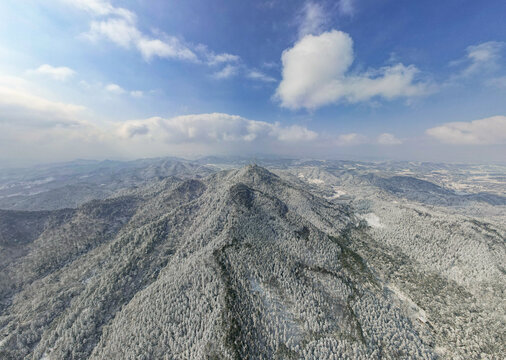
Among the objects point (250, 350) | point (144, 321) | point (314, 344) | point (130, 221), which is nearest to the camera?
point (250, 350)

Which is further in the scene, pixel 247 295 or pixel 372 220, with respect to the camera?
pixel 372 220

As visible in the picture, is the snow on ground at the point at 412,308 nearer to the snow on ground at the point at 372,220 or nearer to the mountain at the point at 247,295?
the mountain at the point at 247,295

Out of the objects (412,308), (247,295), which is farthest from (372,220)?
(247,295)

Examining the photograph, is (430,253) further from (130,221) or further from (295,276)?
(130,221)

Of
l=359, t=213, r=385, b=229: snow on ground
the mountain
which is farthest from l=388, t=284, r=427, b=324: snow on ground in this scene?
l=359, t=213, r=385, b=229: snow on ground

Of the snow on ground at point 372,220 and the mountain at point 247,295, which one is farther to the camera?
the snow on ground at point 372,220

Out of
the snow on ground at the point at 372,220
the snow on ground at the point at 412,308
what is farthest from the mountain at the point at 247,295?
the snow on ground at the point at 372,220

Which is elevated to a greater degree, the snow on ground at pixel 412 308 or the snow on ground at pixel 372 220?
the snow on ground at pixel 372 220

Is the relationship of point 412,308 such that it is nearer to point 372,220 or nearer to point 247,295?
point 247,295

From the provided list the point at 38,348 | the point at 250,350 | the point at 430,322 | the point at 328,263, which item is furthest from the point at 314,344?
the point at 38,348
